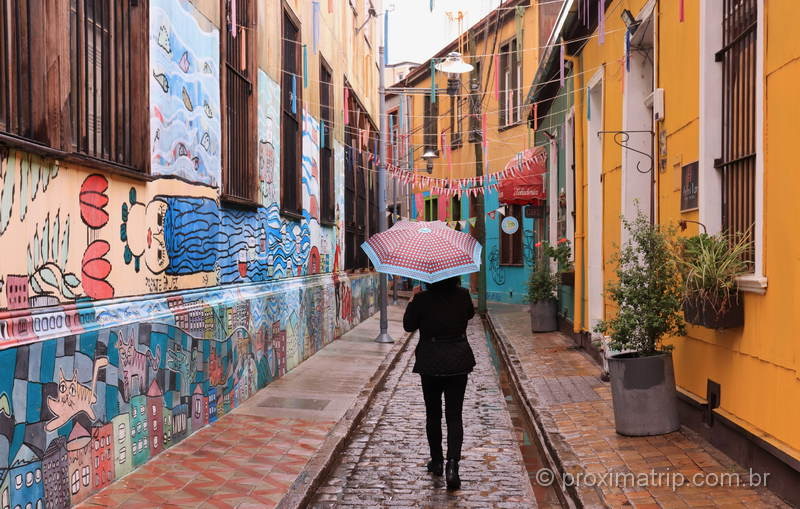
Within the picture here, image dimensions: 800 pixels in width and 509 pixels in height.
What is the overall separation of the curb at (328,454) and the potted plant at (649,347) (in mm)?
2553

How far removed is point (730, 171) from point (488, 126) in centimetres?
2361

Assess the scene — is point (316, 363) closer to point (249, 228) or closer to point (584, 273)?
point (249, 228)

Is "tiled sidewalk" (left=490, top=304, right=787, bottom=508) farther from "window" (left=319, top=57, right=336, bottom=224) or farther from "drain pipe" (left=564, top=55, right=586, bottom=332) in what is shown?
"window" (left=319, top=57, right=336, bottom=224)

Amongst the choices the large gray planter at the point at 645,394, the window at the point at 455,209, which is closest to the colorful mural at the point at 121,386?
the large gray planter at the point at 645,394

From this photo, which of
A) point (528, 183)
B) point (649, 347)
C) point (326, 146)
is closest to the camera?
point (649, 347)

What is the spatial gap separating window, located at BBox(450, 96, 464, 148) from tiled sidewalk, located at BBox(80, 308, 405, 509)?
884 inches

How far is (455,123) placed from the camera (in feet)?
108

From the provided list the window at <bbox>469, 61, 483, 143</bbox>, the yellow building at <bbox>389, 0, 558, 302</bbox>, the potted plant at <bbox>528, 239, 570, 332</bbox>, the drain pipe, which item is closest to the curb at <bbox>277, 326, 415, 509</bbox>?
the drain pipe

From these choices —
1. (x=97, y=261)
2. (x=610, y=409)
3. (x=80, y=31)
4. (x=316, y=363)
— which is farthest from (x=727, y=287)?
(x=316, y=363)

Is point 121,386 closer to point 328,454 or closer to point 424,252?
point 328,454

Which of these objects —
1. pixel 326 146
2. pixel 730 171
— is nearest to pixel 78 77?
pixel 730 171

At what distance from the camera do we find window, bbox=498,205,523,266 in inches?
1077

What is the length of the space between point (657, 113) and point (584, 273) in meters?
5.34

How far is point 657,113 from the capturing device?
8172mm
